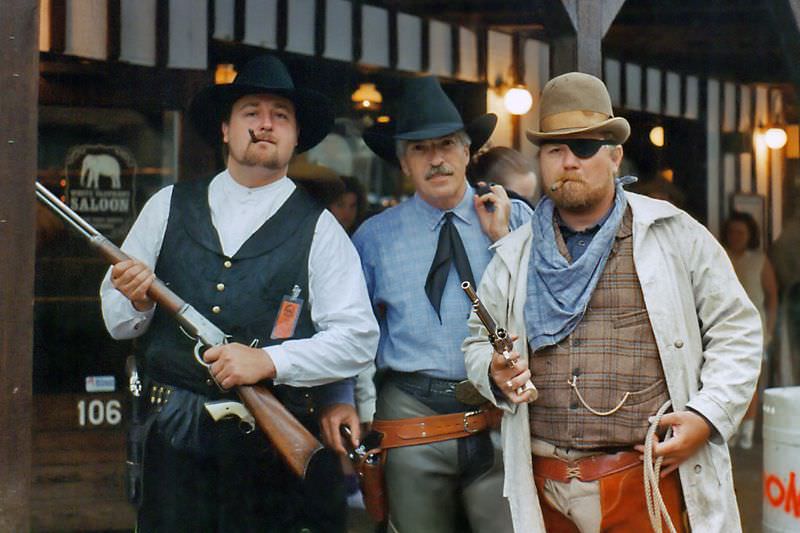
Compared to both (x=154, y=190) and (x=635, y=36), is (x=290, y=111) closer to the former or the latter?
(x=154, y=190)

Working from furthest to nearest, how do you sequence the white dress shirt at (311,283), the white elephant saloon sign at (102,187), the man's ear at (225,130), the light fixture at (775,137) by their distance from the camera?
the light fixture at (775,137)
the white elephant saloon sign at (102,187)
the man's ear at (225,130)
the white dress shirt at (311,283)

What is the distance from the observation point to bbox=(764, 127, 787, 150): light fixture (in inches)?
368

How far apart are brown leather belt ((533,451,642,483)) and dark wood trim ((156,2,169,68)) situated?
2954 mm

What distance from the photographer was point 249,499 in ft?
12.4

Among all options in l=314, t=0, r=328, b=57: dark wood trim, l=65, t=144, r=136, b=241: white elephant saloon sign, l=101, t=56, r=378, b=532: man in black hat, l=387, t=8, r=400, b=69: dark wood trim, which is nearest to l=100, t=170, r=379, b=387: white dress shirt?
l=101, t=56, r=378, b=532: man in black hat

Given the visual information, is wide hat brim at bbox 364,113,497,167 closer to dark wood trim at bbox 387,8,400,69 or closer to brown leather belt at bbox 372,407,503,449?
brown leather belt at bbox 372,407,503,449

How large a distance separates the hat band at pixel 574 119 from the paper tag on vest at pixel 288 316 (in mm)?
999

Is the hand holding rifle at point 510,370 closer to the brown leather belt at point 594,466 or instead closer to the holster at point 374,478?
the brown leather belt at point 594,466

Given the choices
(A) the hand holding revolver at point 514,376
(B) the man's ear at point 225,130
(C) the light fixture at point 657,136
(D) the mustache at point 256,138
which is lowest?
(A) the hand holding revolver at point 514,376

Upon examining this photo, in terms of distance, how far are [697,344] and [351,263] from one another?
1.20 metres

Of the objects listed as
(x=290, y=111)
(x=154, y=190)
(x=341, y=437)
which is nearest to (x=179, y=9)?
(x=154, y=190)

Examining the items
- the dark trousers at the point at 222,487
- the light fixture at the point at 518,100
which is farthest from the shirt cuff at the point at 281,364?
the light fixture at the point at 518,100

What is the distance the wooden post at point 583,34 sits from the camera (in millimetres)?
4348

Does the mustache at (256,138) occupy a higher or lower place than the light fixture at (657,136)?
lower
